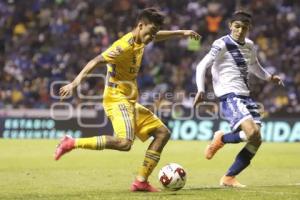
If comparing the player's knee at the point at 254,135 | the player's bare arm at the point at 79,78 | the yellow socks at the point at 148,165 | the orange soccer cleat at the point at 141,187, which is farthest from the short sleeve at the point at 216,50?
the orange soccer cleat at the point at 141,187

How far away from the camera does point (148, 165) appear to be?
931 cm

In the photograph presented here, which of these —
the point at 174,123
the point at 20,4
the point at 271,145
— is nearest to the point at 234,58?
the point at 271,145

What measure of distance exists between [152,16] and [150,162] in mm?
1801

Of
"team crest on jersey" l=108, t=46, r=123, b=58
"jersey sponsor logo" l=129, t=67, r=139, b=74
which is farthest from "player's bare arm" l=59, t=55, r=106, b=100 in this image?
"jersey sponsor logo" l=129, t=67, r=139, b=74

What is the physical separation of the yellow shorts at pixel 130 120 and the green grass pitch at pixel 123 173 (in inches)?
29.0

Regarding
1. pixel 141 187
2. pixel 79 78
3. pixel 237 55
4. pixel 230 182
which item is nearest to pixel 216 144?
pixel 230 182

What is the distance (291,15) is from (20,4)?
10115 millimetres

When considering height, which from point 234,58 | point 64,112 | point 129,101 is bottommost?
point 64,112

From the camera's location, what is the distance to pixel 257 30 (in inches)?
1047

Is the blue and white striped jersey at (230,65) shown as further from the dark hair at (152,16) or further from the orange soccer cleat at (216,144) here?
the dark hair at (152,16)

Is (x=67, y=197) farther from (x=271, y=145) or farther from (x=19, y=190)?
(x=271, y=145)

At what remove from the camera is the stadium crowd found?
78.8ft

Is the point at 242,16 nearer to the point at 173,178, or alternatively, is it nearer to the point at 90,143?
the point at 173,178

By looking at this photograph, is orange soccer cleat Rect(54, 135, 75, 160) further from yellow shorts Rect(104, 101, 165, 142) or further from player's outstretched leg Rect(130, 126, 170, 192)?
player's outstretched leg Rect(130, 126, 170, 192)
